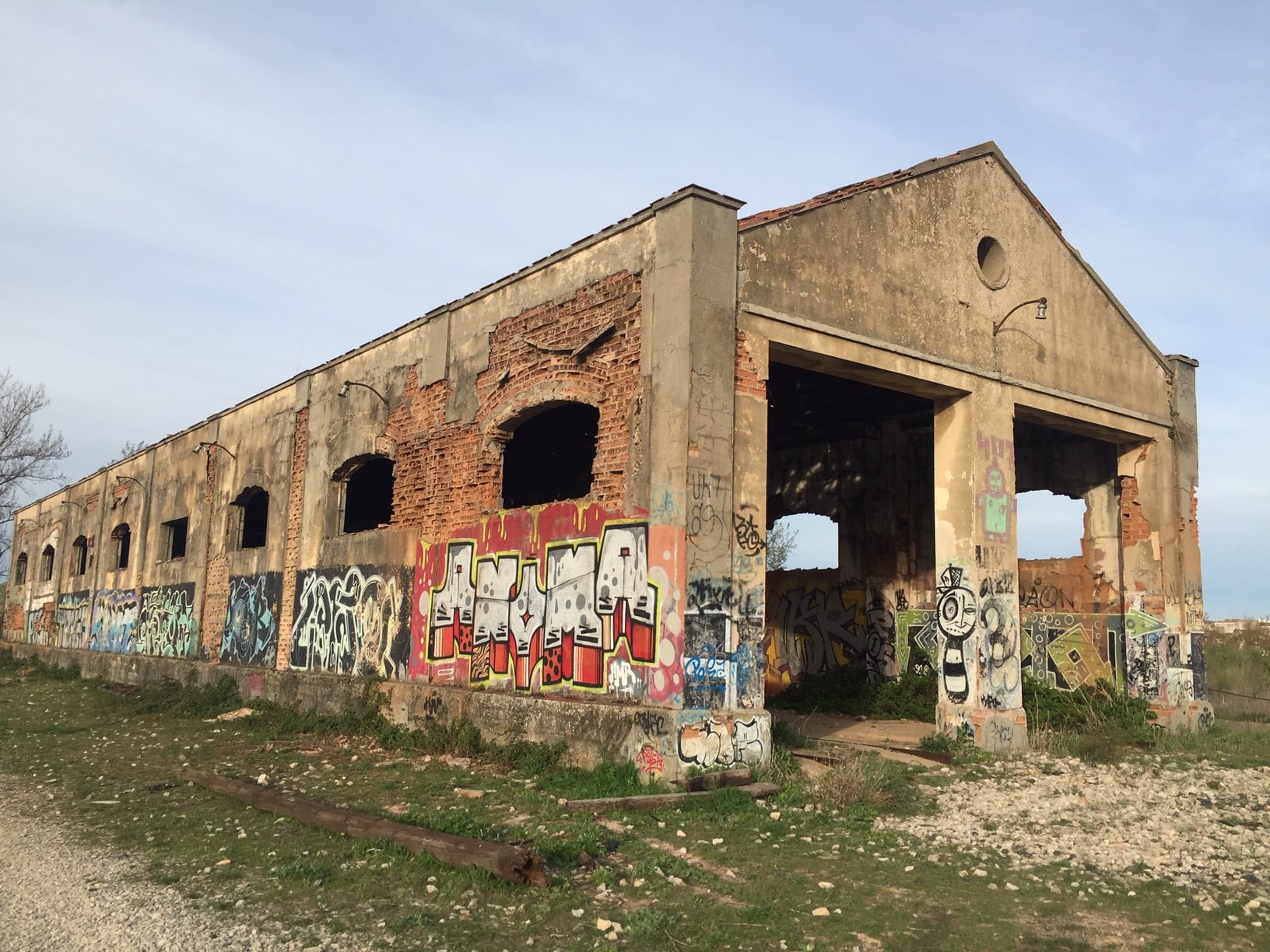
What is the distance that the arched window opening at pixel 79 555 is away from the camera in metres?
25.8

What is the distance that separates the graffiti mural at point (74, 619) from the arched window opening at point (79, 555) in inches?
26.6

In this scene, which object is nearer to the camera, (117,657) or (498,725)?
(498,725)

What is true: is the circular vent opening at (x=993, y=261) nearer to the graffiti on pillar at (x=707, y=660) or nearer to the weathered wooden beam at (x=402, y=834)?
the graffiti on pillar at (x=707, y=660)

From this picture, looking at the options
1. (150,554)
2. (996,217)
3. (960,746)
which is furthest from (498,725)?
(150,554)

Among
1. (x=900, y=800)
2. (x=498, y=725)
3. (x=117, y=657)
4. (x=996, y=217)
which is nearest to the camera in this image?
(x=900, y=800)

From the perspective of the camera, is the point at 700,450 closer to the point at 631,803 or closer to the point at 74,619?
the point at 631,803

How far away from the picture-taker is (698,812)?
7098 mm

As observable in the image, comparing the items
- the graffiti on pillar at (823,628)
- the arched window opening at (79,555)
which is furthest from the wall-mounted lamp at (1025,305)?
the arched window opening at (79,555)

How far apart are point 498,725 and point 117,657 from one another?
14.2m

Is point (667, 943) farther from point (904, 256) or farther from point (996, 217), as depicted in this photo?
point (996, 217)

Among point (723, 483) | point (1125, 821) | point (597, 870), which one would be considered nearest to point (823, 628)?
point (723, 483)

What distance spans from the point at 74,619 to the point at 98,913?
2265 cm

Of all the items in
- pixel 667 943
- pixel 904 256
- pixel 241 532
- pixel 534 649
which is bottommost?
pixel 667 943

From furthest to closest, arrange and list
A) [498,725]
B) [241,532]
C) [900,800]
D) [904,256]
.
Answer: [241,532]
[904,256]
[498,725]
[900,800]
